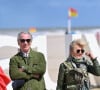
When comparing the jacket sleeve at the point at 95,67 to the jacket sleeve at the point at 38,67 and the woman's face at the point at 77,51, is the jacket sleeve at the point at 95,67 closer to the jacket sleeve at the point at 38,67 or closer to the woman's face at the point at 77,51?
the woman's face at the point at 77,51

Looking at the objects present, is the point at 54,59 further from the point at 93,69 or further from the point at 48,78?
the point at 93,69

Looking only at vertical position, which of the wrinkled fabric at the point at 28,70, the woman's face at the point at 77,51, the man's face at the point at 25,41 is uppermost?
the man's face at the point at 25,41

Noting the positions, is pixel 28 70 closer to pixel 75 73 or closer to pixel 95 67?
pixel 75 73

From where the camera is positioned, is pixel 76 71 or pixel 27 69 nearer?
pixel 76 71

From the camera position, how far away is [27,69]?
674cm

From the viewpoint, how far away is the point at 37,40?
1299 cm

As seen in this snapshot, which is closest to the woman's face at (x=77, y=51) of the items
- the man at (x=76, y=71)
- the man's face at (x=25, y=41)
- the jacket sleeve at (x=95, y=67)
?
the man at (x=76, y=71)

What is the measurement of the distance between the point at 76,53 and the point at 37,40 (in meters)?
6.98

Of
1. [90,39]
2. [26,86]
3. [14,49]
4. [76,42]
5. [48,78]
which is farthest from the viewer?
[90,39]

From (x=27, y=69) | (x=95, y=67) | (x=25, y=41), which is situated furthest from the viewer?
(x=27, y=69)

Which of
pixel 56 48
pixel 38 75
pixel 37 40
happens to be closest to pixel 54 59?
pixel 56 48

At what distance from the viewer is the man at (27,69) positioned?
6666 mm

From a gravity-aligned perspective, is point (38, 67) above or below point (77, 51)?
below

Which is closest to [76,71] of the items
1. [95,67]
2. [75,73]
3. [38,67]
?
[75,73]
